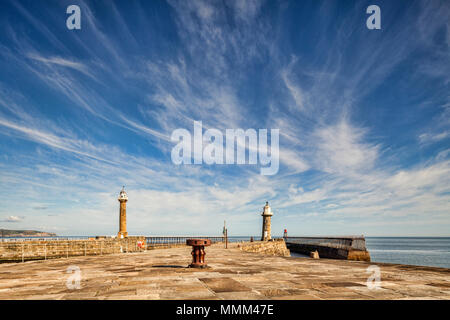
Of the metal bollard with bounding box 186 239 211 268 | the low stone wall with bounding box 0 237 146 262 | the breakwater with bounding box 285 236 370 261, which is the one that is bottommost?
the breakwater with bounding box 285 236 370 261

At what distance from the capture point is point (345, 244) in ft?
121

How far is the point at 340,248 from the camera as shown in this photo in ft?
111

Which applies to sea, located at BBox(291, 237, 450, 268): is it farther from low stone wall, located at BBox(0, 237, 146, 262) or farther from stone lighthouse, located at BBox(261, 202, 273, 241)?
low stone wall, located at BBox(0, 237, 146, 262)

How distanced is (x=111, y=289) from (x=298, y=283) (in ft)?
10.8

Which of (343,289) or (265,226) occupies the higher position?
(343,289)

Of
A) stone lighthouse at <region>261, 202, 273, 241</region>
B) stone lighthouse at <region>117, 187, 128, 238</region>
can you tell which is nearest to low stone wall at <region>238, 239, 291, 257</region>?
stone lighthouse at <region>261, 202, 273, 241</region>

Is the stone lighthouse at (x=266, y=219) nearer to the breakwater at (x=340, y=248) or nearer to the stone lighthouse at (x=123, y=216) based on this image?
the breakwater at (x=340, y=248)

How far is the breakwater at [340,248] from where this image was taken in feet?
100

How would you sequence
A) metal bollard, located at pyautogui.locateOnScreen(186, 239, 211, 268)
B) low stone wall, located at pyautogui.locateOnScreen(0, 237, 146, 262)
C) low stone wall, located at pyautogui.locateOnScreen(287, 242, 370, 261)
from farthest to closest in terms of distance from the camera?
low stone wall, located at pyautogui.locateOnScreen(287, 242, 370, 261) < low stone wall, located at pyautogui.locateOnScreen(0, 237, 146, 262) < metal bollard, located at pyautogui.locateOnScreen(186, 239, 211, 268)

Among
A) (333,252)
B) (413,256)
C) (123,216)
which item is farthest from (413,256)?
(123,216)

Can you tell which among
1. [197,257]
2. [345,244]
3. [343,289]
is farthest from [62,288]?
[345,244]

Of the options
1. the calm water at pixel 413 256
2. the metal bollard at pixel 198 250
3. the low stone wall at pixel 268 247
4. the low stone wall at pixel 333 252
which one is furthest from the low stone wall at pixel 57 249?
the calm water at pixel 413 256

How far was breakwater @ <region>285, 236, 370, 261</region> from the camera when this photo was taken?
1202 inches
